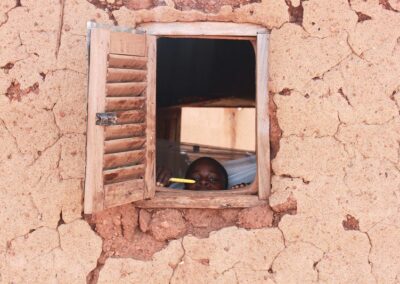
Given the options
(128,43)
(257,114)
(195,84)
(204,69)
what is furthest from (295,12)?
(195,84)

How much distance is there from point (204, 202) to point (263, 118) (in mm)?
550

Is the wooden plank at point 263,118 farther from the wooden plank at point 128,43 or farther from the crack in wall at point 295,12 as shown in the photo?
the wooden plank at point 128,43

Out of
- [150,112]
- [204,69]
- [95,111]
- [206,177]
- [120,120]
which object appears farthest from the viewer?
[204,69]

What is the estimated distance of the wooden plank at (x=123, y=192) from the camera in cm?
225

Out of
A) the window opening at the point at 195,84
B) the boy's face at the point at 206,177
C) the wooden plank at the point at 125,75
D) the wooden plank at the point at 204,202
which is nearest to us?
the wooden plank at the point at 125,75

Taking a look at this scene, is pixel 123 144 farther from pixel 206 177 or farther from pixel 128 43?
pixel 206 177

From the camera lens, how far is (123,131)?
2.29 metres

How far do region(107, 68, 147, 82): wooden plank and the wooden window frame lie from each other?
10.7 inches

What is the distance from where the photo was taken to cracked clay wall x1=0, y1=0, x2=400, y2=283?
245 centimetres

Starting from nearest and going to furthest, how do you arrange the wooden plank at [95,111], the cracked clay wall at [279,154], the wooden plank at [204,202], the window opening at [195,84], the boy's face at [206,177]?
the wooden plank at [95,111], the cracked clay wall at [279,154], the wooden plank at [204,202], the boy's face at [206,177], the window opening at [195,84]

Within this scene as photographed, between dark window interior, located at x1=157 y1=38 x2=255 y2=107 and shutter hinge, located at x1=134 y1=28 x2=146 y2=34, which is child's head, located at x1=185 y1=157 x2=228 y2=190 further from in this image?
dark window interior, located at x1=157 y1=38 x2=255 y2=107

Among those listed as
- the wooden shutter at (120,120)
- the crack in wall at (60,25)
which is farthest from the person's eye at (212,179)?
the crack in wall at (60,25)

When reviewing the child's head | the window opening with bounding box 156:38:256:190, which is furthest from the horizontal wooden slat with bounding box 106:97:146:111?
the window opening with bounding box 156:38:256:190

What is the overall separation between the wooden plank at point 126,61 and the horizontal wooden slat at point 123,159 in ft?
1.37
